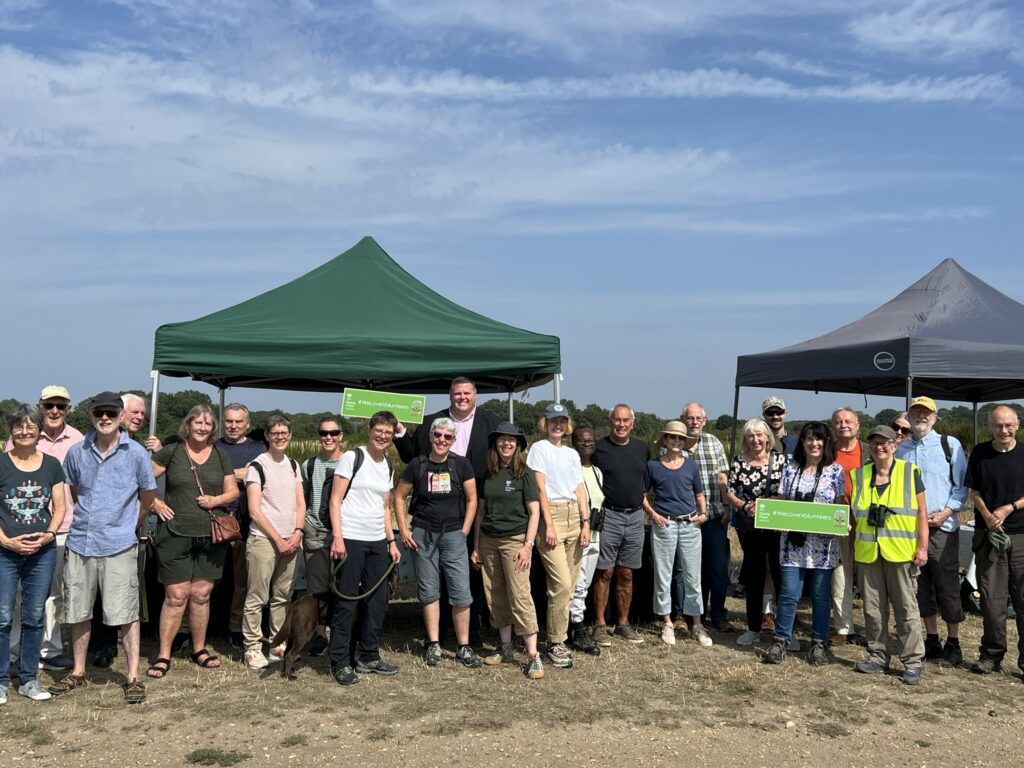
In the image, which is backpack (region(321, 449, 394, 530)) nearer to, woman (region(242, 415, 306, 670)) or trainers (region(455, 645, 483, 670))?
woman (region(242, 415, 306, 670))

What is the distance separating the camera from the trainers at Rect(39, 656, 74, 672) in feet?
16.2

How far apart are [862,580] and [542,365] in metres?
2.54

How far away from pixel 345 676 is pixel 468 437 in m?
1.61

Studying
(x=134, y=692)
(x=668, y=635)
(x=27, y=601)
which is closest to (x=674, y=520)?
(x=668, y=635)

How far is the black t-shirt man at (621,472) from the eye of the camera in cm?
559

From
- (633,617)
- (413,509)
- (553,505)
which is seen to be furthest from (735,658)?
(413,509)

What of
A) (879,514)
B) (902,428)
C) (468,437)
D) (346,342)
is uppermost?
(346,342)

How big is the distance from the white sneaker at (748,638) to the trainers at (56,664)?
408 cm

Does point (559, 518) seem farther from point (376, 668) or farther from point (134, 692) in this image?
point (134, 692)

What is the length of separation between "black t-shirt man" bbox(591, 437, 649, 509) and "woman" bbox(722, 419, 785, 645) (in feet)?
2.20

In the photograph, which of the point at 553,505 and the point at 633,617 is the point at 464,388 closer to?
the point at 553,505

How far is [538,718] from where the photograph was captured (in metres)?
4.17

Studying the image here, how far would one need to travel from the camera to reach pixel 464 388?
5438 millimetres

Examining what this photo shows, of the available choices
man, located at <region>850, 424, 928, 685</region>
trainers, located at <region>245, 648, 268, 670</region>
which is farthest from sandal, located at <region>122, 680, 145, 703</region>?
man, located at <region>850, 424, 928, 685</region>
